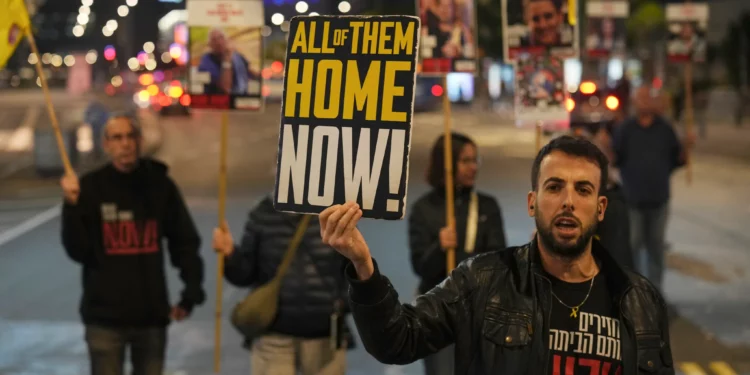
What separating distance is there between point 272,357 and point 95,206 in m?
1.26

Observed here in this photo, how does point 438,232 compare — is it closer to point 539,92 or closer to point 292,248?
point 292,248

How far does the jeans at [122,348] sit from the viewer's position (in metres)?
5.16

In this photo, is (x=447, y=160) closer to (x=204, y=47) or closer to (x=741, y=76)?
(x=204, y=47)

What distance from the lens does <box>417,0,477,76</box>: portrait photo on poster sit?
633 centimetres

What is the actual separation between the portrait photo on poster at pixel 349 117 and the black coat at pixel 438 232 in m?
2.48

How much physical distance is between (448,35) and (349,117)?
3470mm

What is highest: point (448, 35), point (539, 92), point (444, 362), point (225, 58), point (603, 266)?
point (448, 35)

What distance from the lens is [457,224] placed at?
5.55m

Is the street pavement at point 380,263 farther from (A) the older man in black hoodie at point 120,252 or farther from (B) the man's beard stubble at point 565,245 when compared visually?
(B) the man's beard stubble at point 565,245

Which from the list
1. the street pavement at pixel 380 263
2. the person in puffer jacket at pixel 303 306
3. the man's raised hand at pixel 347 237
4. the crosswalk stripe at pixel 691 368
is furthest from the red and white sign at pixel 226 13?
the crosswalk stripe at pixel 691 368

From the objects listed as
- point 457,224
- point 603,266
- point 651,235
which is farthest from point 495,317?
point 651,235

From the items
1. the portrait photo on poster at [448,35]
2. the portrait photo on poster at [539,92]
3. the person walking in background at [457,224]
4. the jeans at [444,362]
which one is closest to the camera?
the jeans at [444,362]

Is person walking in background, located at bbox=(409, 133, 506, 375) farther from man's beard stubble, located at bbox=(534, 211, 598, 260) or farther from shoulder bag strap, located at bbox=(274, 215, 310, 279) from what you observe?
man's beard stubble, located at bbox=(534, 211, 598, 260)

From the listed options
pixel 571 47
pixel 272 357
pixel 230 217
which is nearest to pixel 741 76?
pixel 230 217
